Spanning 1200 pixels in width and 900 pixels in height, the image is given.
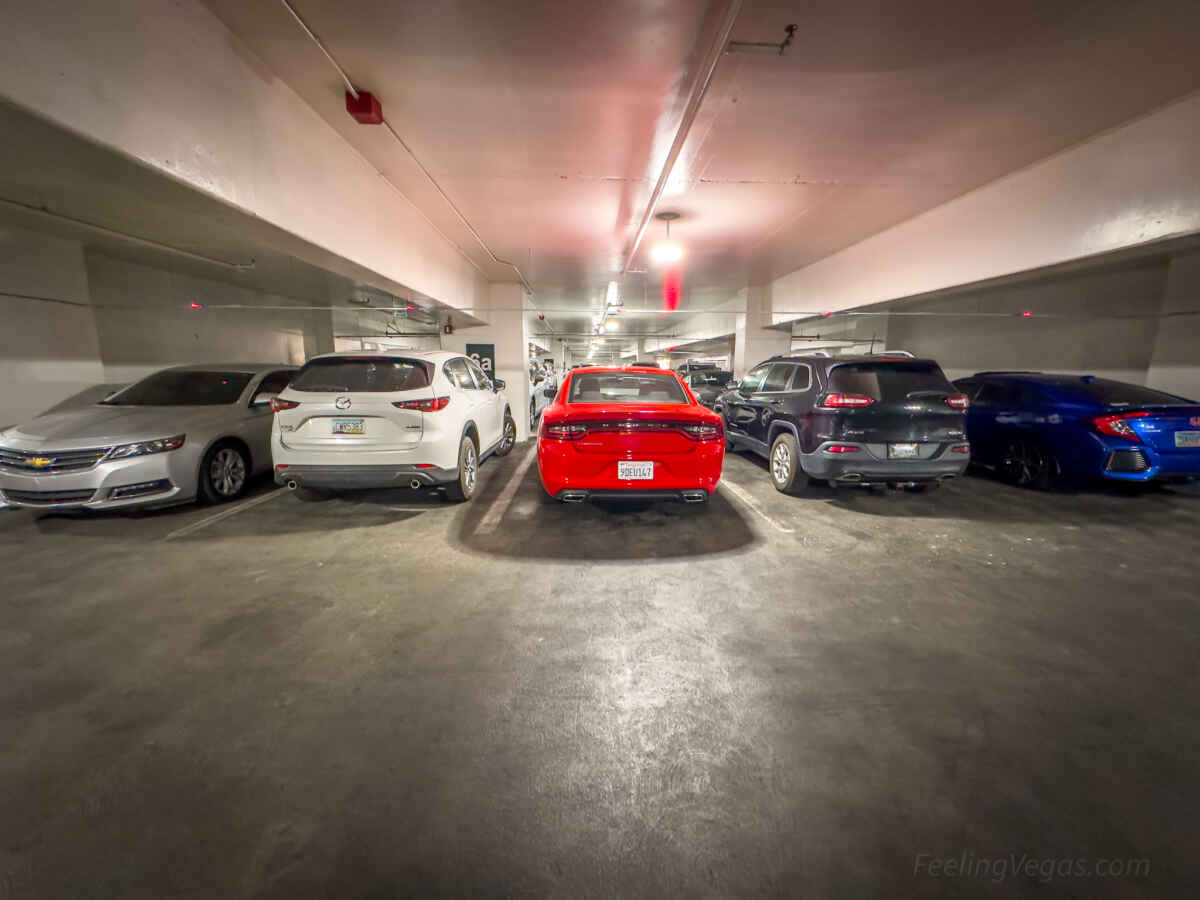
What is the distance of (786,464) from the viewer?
5.25 meters

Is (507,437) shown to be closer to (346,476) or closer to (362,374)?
(362,374)

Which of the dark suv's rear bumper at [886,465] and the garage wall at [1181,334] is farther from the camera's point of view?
the garage wall at [1181,334]

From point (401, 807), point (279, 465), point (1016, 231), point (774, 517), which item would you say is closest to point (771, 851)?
point (401, 807)

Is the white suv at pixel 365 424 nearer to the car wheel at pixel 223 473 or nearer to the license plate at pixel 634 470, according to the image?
the car wheel at pixel 223 473

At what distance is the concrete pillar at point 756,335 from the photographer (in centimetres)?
1156

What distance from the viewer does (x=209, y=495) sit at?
4.57 m

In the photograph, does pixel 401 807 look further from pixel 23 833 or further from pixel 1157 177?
pixel 1157 177

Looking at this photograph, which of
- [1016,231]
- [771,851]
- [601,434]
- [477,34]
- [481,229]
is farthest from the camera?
[481,229]

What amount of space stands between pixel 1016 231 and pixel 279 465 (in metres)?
8.45

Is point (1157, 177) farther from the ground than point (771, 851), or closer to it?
farther from the ground

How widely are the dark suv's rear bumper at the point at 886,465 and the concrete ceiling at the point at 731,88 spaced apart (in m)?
2.99

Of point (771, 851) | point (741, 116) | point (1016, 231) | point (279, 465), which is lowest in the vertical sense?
point (771, 851)

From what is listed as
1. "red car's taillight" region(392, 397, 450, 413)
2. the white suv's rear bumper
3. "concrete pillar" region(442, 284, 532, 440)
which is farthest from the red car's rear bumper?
"concrete pillar" region(442, 284, 532, 440)

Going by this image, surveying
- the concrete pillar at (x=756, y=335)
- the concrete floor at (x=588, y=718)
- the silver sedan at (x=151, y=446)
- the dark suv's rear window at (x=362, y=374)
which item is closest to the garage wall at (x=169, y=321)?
the silver sedan at (x=151, y=446)
